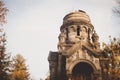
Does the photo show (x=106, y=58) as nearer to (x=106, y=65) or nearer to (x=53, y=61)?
(x=106, y=65)

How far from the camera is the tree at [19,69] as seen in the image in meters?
31.9

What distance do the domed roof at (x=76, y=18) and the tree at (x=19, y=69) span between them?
24.4 feet

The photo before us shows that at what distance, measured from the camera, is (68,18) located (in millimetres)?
37156

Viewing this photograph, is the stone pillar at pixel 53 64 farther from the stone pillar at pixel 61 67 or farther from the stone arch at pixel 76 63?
the stone arch at pixel 76 63

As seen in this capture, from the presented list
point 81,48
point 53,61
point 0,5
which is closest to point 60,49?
point 53,61

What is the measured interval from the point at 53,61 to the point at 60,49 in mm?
2267

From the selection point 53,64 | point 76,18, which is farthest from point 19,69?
point 76,18

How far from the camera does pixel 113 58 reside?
29891 millimetres

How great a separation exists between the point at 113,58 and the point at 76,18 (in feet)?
30.0

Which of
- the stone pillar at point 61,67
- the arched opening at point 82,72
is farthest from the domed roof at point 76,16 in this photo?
the arched opening at point 82,72

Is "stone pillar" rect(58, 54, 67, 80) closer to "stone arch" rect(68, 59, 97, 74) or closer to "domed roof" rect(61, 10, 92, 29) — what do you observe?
"stone arch" rect(68, 59, 97, 74)

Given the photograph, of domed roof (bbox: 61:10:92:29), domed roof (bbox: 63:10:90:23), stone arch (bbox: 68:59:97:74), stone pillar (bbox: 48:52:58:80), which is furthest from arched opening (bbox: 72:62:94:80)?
domed roof (bbox: 63:10:90:23)

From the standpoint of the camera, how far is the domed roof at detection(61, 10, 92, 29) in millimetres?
36300

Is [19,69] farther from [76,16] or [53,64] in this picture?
[76,16]
